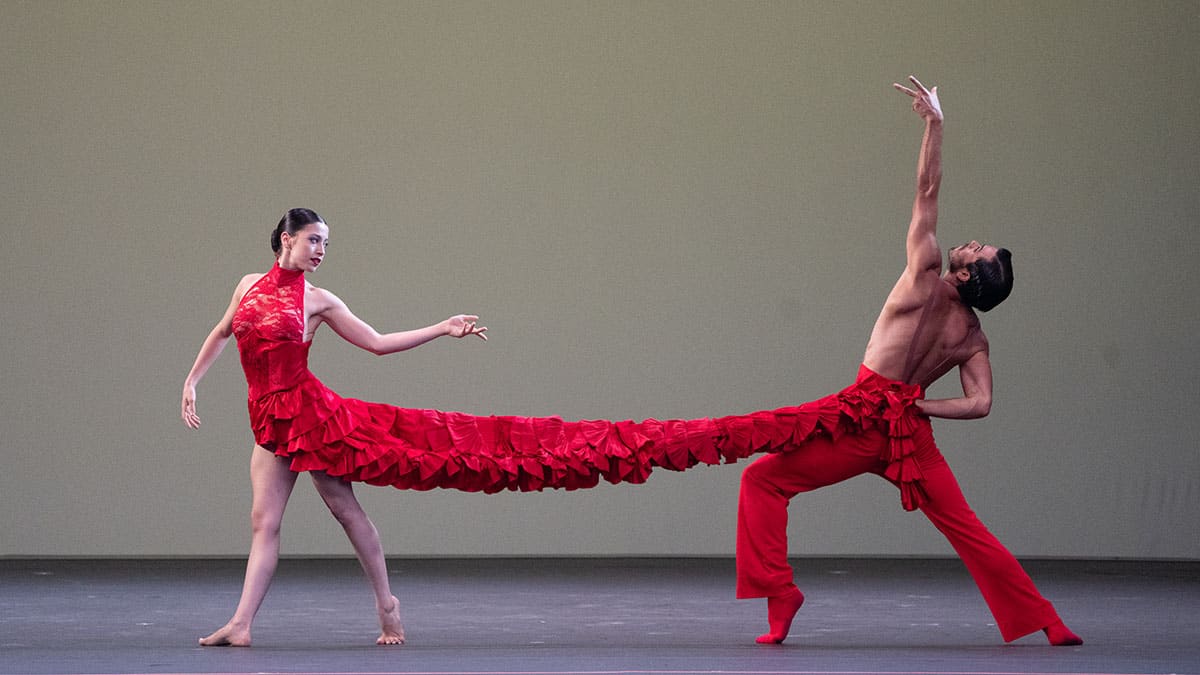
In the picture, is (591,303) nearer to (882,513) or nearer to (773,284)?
(773,284)

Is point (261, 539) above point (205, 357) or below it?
below

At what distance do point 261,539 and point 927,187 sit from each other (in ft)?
6.66

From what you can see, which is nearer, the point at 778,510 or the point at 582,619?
the point at 778,510

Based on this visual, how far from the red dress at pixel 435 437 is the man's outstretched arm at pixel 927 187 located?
0.48m

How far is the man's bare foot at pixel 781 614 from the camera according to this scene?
13.3ft

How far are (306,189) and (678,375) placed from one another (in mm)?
2004

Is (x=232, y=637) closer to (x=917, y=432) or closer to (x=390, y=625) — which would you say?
(x=390, y=625)

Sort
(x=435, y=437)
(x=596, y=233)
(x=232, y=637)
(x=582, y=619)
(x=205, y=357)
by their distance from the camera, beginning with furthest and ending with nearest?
(x=596, y=233) → (x=582, y=619) → (x=205, y=357) → (x=435, y=437) → (x=232, y=637)

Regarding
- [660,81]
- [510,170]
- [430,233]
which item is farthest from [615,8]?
[430,233]

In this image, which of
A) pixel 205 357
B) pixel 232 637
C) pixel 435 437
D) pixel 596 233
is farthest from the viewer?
pixel 596 233

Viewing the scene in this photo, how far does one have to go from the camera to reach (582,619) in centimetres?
476

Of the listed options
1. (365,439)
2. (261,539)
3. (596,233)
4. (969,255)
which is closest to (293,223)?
(365,439)

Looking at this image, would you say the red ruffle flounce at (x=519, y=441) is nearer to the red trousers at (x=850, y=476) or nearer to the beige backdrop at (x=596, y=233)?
the red trousers at (x=850, y=476)

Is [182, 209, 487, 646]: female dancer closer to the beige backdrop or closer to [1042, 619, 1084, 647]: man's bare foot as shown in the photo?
[1042, 619, 1084, 647]: man's bare foot
